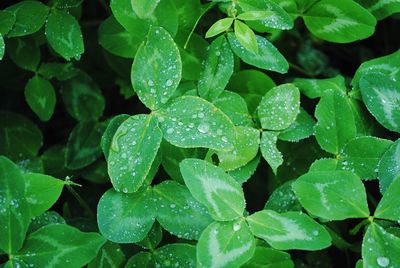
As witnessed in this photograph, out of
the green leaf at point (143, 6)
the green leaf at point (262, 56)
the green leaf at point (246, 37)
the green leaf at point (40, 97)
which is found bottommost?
the green leaf at point (40, 97)

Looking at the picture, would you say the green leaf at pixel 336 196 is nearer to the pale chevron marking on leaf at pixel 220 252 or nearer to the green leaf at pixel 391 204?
the green leaf at pixel 391 204

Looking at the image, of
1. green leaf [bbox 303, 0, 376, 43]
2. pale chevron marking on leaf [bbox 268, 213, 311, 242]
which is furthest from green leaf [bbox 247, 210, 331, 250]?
green leaf [bbox 303, 0, 376, 43]

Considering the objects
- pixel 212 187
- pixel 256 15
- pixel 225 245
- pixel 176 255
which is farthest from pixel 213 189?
pixel 256 15

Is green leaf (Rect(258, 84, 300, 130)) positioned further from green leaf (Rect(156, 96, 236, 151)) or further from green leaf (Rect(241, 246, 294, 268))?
green leaf (Rect(241, 246, 294, 268))

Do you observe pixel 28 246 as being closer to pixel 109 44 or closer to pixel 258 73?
pixel 109 44

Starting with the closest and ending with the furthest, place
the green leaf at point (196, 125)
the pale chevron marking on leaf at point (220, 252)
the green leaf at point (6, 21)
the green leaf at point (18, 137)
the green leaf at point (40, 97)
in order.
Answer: the pale chevron marking on leaf at point (220, 252) → the green leaf at point (196, 125) → the green leaf at point (6, 21) → the green leaf at point (40, 97) → the green leaf at point (18, 137)

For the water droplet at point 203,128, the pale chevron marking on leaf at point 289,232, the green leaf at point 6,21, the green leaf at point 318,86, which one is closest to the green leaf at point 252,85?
the green leaf at point 318,86
